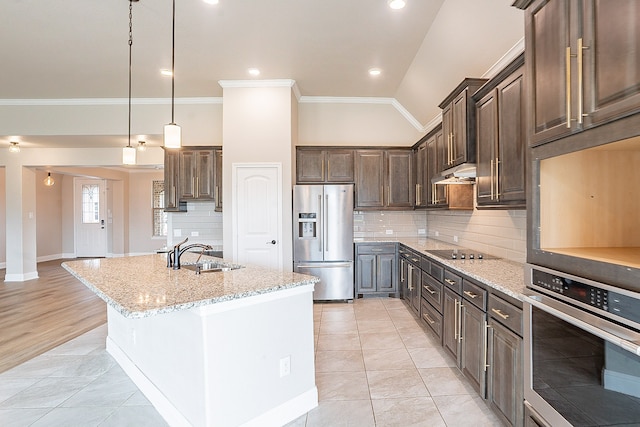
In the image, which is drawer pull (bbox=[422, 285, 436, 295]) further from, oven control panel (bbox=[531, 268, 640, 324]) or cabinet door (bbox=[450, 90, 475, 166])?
oven control panel (bbox=[531, 268, 640, 324])

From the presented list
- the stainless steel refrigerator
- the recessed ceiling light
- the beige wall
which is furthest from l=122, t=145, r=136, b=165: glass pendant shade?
the beige wall

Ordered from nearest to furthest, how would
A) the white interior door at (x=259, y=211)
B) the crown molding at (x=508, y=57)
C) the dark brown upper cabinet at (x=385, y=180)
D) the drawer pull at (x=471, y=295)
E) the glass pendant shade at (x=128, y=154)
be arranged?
1. the drawer pull at (x=471, y=295)
2. the crown molding at (x=508, y=57)
3. the glass pendant shade at (x=128, y=154)
4. the white interior door at (x=259, y=211)
5. the dark brown upper cabinet at (x=385, y=180)

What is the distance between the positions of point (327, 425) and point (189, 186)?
407 cm

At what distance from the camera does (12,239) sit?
638cm

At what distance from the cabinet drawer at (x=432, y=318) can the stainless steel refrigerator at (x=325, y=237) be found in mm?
1360

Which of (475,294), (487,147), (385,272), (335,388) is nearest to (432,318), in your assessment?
(475,294)

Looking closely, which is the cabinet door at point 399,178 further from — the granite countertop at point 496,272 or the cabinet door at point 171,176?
the cabinet door at point 171,176

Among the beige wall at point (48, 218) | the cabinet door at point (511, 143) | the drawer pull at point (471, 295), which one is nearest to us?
the cabinet door at point (511, 143)

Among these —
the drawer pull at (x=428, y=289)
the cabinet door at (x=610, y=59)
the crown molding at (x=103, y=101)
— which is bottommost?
the drawer pull at (x=428, y=289)

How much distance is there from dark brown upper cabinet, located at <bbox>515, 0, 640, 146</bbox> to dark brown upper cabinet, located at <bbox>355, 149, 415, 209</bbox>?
3426 millimetres

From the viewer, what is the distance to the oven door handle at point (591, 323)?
105cm

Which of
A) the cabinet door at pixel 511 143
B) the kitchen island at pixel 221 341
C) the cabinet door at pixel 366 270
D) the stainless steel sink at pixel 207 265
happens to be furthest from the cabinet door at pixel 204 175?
the cabinet door at pixel 511 143

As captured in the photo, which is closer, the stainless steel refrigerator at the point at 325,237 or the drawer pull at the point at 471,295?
the drawer pull at the point at 471,295

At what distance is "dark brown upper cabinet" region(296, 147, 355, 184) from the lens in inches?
198
